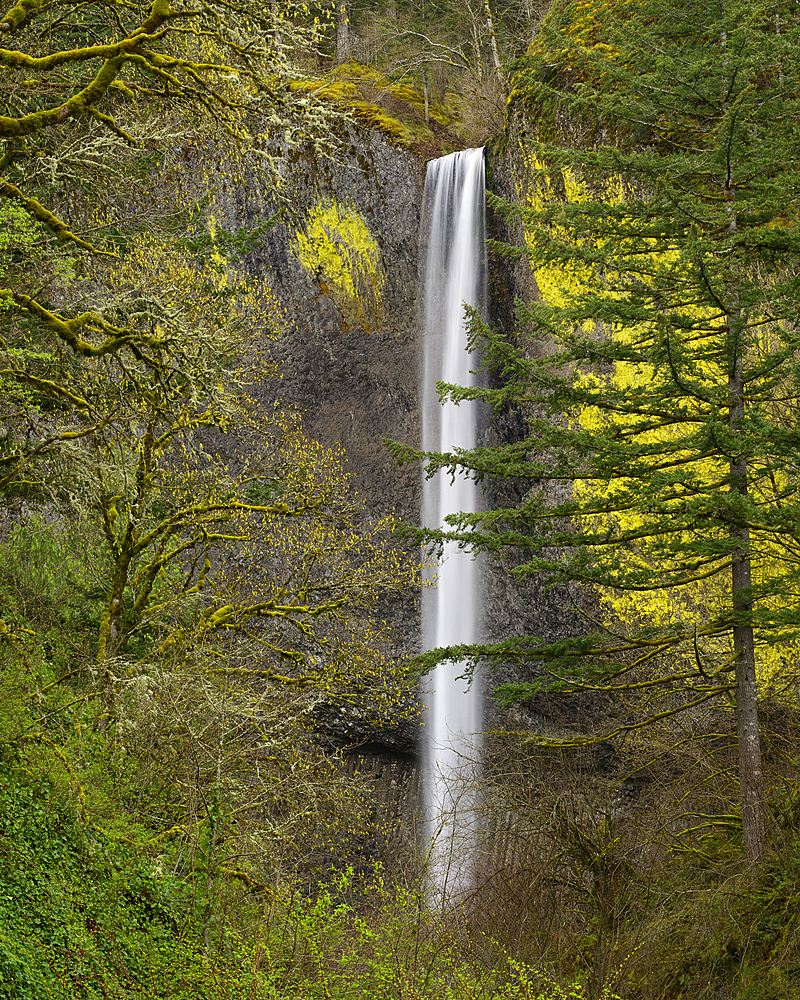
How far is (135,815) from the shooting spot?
652 cm

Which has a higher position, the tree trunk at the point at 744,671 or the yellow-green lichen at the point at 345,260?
the yellow-green lichen at the point at 345,260

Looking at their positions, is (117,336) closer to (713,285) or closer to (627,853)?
(713,285)

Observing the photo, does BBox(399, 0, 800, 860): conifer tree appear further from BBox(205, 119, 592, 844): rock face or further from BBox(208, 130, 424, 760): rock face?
BBox(208, 130, 424, 760): rock face

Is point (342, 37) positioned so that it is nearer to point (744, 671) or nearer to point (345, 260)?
point (345, 260)

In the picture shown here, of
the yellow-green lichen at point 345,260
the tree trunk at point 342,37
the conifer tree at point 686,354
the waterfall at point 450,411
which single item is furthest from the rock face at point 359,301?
the conifer tree at point 686,354

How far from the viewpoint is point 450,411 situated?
18328 millimetres

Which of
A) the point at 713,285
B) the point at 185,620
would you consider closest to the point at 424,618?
the point at 185,620

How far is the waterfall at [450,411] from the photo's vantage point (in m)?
16.8

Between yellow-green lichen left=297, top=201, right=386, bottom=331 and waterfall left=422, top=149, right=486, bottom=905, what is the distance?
1.21 m

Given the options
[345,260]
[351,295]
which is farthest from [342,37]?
[351,295]

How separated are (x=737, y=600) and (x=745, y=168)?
12.7 feet

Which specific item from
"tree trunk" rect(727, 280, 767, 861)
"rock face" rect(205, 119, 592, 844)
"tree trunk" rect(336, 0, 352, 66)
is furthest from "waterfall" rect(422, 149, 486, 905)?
"tree trunk" rect(727, 280, 767, 861)

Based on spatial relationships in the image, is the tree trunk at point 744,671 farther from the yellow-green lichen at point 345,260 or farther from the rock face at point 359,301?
the yellow-green lichen at point 345,260

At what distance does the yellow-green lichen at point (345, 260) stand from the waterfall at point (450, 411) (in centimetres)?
121
